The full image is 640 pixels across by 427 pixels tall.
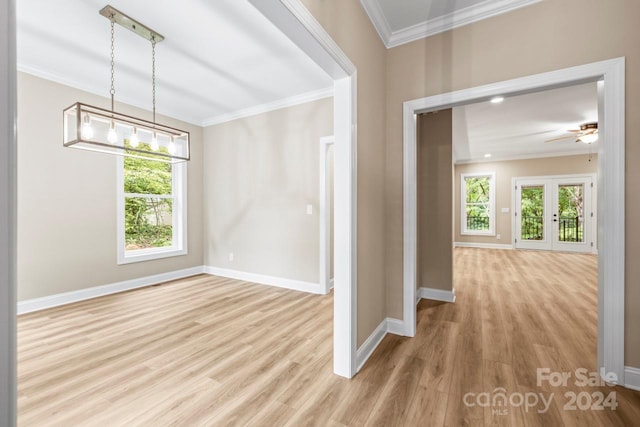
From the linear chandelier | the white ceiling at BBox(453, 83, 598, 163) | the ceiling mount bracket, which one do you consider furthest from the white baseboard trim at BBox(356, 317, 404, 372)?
the ceiling mount bracket

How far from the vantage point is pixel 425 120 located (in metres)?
3.61

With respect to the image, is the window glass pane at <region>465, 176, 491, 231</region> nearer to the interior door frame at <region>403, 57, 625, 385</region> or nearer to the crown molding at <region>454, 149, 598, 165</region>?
the crown molding at <region>454, 149, 598, 165</region>

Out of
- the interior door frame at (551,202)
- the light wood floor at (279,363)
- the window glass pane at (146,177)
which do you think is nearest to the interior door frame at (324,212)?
the light wood floor at (279,363)

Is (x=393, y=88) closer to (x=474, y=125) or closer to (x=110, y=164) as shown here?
(x=474, y=125)

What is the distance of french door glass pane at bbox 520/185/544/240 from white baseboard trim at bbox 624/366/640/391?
727cm

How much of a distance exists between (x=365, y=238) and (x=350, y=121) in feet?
3.01

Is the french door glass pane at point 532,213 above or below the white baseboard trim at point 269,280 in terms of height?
above

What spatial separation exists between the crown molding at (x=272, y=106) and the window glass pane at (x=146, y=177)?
1163mm

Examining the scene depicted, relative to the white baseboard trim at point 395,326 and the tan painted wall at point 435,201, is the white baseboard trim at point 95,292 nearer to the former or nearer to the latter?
the white baseboard trim at point 395,326

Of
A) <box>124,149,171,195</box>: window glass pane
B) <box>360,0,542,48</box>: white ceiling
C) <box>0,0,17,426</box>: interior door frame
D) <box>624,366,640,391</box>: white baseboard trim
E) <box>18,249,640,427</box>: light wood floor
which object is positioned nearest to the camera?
<box>0,0,17,426</box>: interior door frame

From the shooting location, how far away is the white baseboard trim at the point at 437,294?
3.50 metres

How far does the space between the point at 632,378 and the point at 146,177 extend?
5730mm

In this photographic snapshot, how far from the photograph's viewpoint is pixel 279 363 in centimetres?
211

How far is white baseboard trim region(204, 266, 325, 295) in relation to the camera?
391cm
